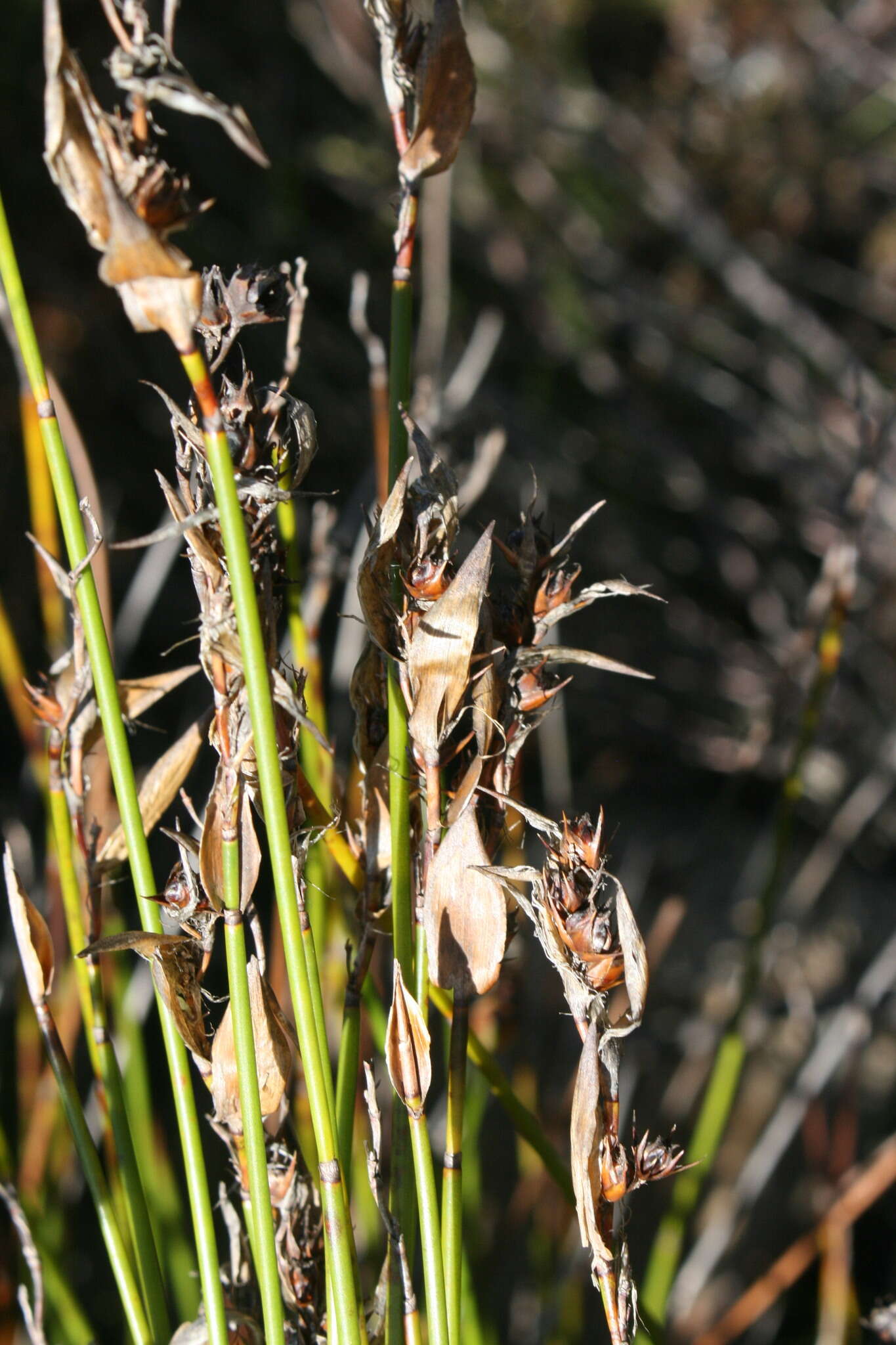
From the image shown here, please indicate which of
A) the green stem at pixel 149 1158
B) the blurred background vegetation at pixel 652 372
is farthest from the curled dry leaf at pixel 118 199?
the blurred background vegetation at pixel 652 372

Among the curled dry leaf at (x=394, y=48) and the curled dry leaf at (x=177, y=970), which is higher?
the curled dry leaf at (x=394, y=48)

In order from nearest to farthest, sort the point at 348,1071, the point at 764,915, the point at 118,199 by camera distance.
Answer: the point at 118,199 → the point at 348,1071 → the point at 764,915

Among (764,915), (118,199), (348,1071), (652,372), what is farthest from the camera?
(652,372)

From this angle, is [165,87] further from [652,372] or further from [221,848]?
[652,372]

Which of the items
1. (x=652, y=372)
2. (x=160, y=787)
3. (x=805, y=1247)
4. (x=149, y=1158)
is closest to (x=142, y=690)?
(x=160, y=787)

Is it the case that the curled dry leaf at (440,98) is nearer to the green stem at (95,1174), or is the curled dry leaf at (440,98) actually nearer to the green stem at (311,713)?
the green stem at (311,713)

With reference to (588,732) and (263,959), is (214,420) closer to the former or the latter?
(263,959)
